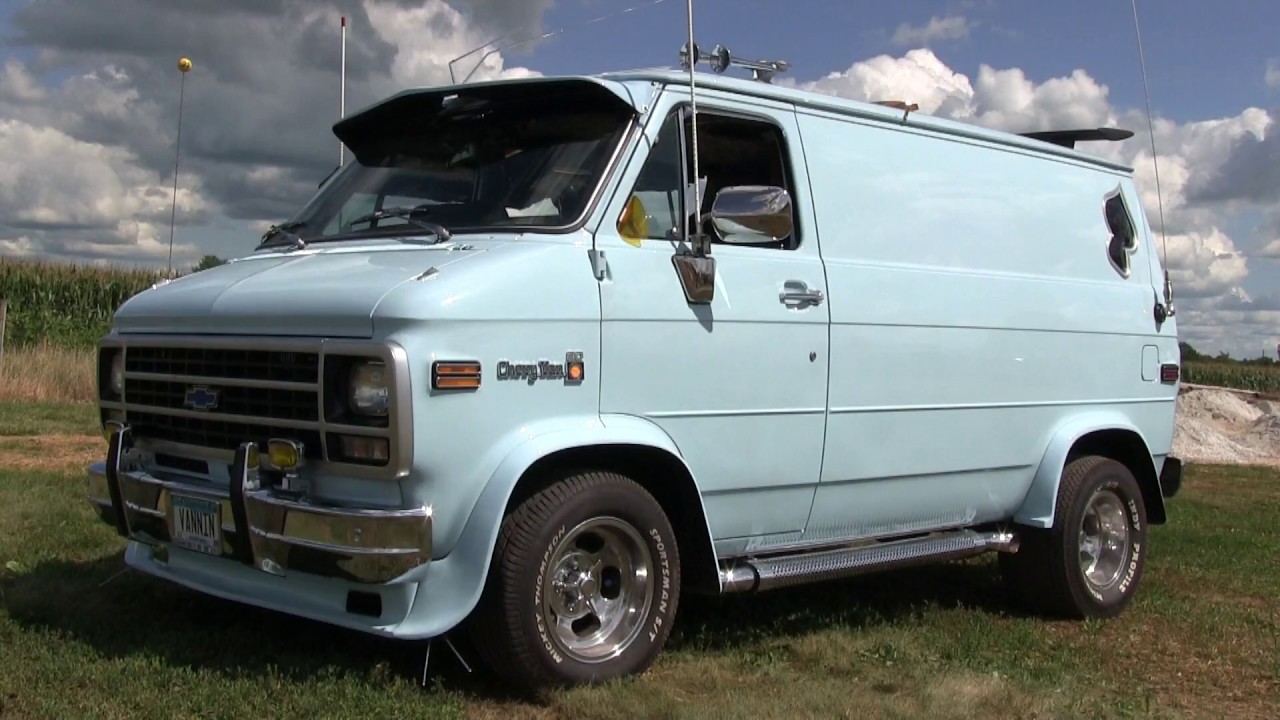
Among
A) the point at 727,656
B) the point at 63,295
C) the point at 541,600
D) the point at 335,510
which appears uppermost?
the point at 63,295

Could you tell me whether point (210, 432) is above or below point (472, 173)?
below

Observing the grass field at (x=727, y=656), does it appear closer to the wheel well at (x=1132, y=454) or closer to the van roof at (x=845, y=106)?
the wheel well at (x=1132, y=454)

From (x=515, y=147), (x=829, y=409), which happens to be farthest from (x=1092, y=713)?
(x=515, y=147)

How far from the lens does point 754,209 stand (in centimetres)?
511

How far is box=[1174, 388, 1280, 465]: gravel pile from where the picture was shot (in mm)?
19188

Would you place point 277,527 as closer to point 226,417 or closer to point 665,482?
point 226,417

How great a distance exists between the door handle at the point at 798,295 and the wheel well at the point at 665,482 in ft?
2.92

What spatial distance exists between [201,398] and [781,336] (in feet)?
7.51

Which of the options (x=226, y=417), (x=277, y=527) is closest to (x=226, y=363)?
(x=226, y=417)

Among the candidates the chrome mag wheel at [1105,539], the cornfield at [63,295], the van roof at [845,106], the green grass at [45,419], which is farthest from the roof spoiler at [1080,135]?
the cornfield at [63,295]

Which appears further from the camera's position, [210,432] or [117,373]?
[117,373]

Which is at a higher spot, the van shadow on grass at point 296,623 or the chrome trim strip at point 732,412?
the chrome trim strip at point 732,412

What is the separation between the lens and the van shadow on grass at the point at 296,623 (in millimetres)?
4926

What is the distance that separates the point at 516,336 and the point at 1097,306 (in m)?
3.81
